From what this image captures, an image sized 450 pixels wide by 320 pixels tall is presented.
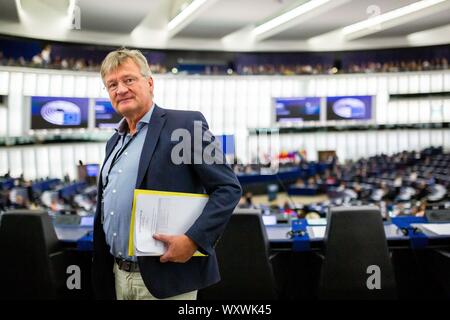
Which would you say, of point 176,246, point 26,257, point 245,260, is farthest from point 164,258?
point 26,257

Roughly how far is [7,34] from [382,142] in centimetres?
1618

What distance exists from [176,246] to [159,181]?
21cm

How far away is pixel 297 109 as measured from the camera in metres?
13.7

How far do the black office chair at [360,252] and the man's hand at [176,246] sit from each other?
1438mm

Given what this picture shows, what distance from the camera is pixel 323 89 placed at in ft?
66.6

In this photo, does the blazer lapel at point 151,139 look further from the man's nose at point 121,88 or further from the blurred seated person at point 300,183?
the blurred seated person at point 300,183

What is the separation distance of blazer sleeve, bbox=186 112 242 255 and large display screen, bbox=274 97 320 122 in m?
12.3

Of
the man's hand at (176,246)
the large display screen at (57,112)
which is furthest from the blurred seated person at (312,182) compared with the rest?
the man's hand at (176,246)

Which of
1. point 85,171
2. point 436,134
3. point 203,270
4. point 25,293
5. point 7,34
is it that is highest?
point 7,34

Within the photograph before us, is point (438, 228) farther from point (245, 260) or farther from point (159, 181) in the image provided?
point (159, 181)

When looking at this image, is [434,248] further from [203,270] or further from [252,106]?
[252,106]

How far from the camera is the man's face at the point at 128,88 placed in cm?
143

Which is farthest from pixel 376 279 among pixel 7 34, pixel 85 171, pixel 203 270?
pixel 7 34

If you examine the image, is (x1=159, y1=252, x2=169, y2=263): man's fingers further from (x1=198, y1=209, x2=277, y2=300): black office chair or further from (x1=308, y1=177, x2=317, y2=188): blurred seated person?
(x1=308, y1=177, x2=317, y2=188): blurred seated person
